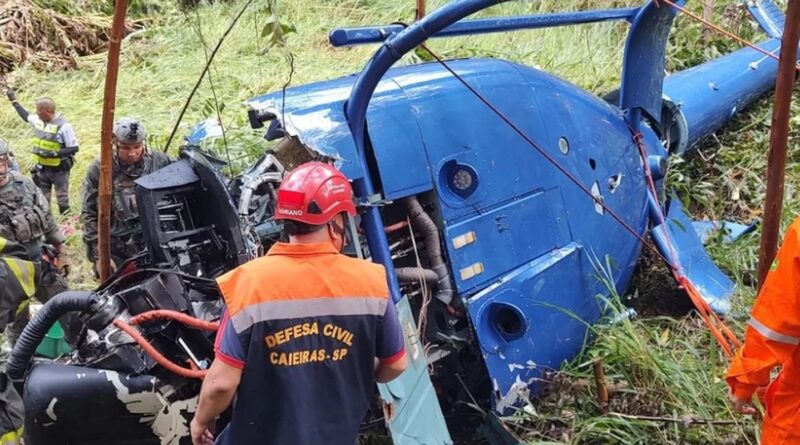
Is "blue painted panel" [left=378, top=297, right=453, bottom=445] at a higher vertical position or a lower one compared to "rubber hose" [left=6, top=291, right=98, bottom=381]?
lower

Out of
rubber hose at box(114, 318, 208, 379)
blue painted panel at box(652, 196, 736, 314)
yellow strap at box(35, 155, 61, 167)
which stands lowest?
blue painted panel at box(652, 196, 736, 314)

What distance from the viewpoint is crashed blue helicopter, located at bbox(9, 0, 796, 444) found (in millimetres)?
2961

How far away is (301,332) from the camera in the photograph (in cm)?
216

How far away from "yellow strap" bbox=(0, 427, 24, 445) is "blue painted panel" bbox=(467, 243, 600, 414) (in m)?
2.06

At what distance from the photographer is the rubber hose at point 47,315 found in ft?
9.48

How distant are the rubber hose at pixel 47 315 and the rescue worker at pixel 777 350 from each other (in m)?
2.27

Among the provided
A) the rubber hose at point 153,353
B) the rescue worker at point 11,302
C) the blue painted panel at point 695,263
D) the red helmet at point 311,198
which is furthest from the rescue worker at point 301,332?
the blue painted panel at point 695,263

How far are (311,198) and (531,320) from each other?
180cm

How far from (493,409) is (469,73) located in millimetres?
1641

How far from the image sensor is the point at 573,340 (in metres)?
3.91

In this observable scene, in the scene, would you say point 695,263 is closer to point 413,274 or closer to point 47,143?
point 413,274

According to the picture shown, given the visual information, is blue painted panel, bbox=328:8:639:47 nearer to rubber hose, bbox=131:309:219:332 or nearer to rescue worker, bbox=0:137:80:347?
rubber hose, bbox=131:309:219:332

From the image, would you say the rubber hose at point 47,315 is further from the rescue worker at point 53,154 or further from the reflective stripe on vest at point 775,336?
the rescue worker at point 53,154

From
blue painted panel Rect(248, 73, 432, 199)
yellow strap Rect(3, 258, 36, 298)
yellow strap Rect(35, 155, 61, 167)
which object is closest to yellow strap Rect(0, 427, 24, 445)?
yellow strap Rect(3, 258, 36, 298)
